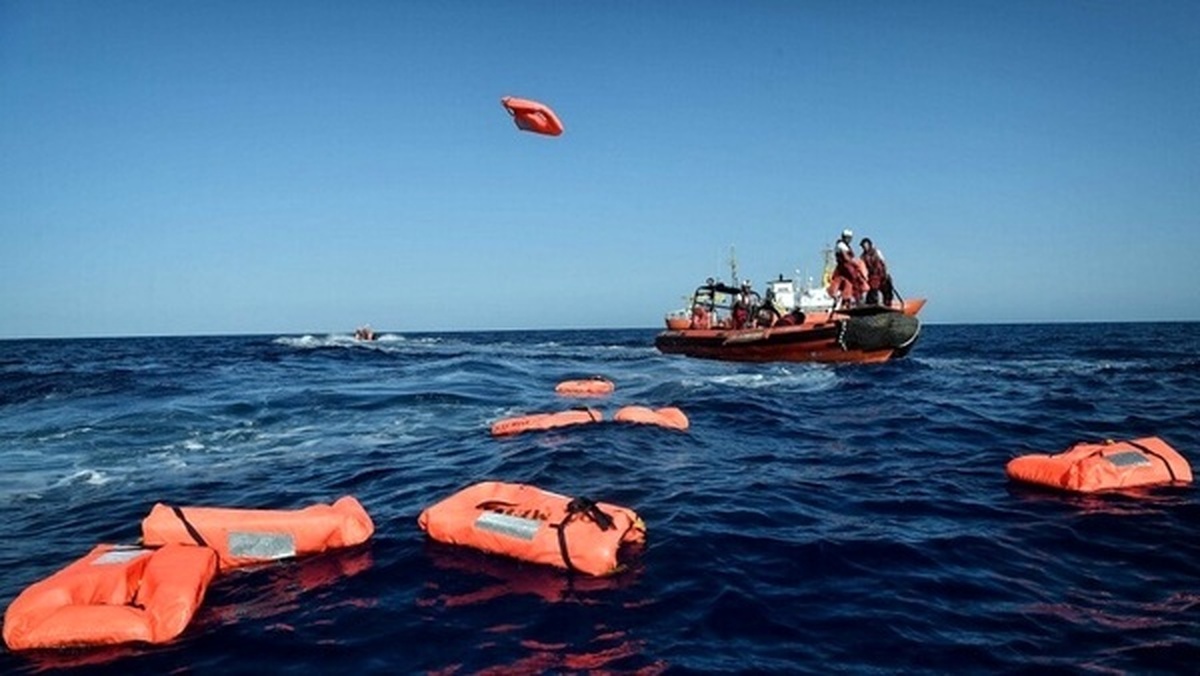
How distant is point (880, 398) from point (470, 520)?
12.9 m

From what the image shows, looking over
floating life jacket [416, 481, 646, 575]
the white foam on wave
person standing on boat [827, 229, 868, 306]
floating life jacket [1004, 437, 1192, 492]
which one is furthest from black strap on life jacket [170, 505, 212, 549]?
A: person standing on boat [827, 229, 868, 306]

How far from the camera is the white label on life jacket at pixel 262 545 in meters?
6.25

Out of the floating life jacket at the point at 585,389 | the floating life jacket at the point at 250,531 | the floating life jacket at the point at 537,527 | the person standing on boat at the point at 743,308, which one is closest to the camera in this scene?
the floating life jacket at the point at 537,527

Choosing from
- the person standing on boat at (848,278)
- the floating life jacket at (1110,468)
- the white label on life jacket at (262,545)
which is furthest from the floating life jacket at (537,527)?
the person standing on boat at (848,278)

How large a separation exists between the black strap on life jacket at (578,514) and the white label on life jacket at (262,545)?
8.56ft

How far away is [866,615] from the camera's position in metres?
5.09

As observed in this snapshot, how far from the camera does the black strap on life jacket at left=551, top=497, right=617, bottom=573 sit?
5871 millimetres

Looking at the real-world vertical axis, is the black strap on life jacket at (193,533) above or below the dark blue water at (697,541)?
above

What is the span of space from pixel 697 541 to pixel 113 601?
494cm

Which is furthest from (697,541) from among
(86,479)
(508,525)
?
(86,479)

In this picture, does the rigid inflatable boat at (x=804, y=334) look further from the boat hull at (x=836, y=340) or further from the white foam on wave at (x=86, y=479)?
the white foam on wave at (x=86, y=479)

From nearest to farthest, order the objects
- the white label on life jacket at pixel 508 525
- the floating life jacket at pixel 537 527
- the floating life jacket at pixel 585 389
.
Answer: the floating life jacket at pixel 537 527 → the white label on life jacket at pixel 508 525 → the floating life jacket at pixel 585 389

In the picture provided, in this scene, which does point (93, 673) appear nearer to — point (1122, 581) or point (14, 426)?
point (1122, 581)

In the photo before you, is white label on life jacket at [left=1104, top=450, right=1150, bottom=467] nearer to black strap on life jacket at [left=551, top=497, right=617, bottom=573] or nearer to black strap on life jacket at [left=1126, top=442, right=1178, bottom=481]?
black strap on life jacket at [left=1126, top=442, right=1178, bottom=481]
